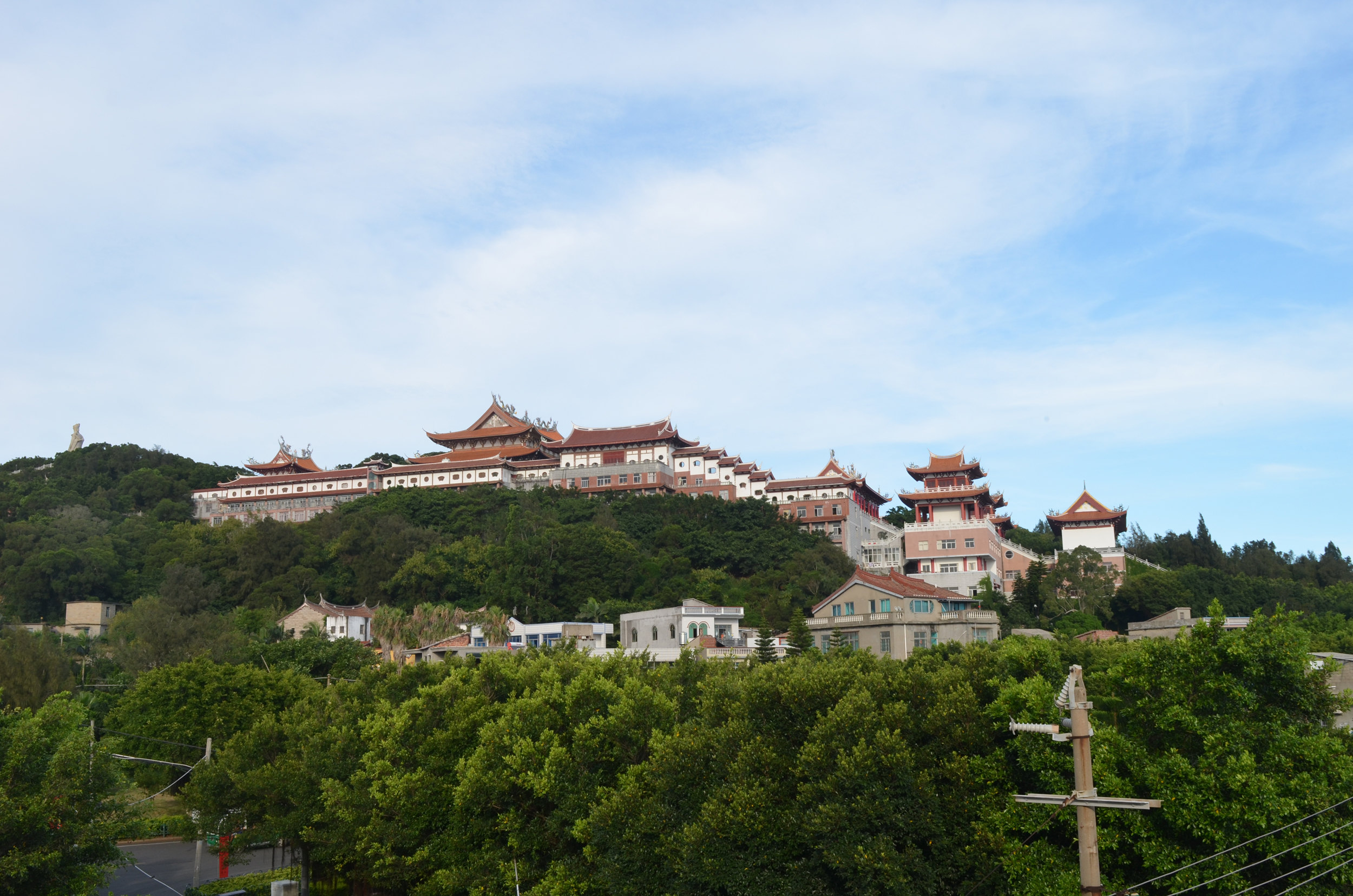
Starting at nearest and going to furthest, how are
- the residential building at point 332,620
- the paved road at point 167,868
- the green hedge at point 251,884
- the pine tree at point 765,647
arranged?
the green hedge at point 251,884
the paved road at point 167,868
the pine tree at point 765,647
the residential building at point 332,620

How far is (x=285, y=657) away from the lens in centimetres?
4694

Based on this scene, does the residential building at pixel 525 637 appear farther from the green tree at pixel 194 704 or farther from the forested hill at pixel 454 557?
the green tree at pixel 194 704

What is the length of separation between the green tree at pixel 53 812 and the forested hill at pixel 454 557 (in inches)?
1408

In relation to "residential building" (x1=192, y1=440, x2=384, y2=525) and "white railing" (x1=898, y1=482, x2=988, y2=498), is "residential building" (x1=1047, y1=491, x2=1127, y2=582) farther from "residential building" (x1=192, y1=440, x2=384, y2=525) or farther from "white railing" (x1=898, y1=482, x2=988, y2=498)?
"residential building" (x1=192, y1=440, x2=384, y2=525)

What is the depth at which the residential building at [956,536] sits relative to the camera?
66.6m

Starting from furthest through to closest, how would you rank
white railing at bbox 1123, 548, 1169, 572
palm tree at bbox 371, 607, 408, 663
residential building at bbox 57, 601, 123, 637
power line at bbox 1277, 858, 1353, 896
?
1. residential building at bbox 57, 601, 123, 637
2. white railing at bbox 1123, 548, 1169, 572
3. palm tree at bbox 371, 607, 408, 663
4. power line at bbox 1277, 858, 1353, 896

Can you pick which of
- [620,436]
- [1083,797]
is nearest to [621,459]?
[620,436]

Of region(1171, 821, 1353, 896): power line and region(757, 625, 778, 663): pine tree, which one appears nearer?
region(1171, 821, 1353, 896): power line

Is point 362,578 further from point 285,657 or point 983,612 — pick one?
point 983,612

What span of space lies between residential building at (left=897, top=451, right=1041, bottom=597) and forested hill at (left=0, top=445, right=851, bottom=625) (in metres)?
5.36

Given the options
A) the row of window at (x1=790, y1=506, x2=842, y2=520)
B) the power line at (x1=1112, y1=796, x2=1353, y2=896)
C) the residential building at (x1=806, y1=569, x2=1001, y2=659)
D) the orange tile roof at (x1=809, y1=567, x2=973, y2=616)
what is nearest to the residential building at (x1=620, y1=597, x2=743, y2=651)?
the orange tile roof at (x1=809, y1=567, x2=973, y2=616)

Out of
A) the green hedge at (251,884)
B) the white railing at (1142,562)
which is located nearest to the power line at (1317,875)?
the green hedge at (251,884)

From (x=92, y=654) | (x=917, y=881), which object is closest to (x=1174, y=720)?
(x=917, y=881)

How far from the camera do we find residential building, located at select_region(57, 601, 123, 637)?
67.8 m
